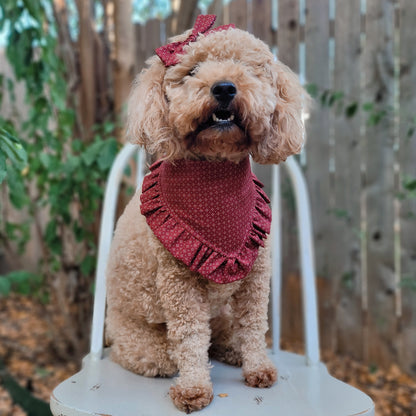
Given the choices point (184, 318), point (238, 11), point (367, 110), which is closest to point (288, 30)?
point (238, 11)

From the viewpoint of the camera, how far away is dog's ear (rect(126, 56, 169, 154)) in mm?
853

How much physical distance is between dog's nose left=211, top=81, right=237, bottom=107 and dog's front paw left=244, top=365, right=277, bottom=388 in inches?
22.9

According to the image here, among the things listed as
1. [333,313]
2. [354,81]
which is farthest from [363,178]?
[333,313]

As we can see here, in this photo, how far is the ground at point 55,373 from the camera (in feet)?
6.38

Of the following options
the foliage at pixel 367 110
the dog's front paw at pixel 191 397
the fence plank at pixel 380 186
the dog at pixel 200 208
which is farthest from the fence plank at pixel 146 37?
the dog's front paw at pixel 191 397

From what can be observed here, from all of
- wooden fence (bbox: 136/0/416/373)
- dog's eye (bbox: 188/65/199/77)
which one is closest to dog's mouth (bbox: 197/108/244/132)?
dog's eye (bbox: 188/65/199/77)

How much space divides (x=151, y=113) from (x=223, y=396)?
23.2 inches

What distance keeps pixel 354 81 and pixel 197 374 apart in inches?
63.7

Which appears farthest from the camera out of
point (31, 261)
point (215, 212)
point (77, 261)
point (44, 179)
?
point (31, 261)

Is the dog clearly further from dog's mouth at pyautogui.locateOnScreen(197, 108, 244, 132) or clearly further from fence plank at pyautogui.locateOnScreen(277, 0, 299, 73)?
fence plank at pyautogui.locateOnScreen(277, 0, 299, 73)

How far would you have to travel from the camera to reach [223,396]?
36.8 inches

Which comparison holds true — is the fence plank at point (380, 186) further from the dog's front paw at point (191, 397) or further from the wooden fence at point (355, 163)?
the dog's front paw at point (191, 397)

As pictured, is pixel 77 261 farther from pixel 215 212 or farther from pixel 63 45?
pixel 215 212

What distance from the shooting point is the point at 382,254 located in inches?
81.0
